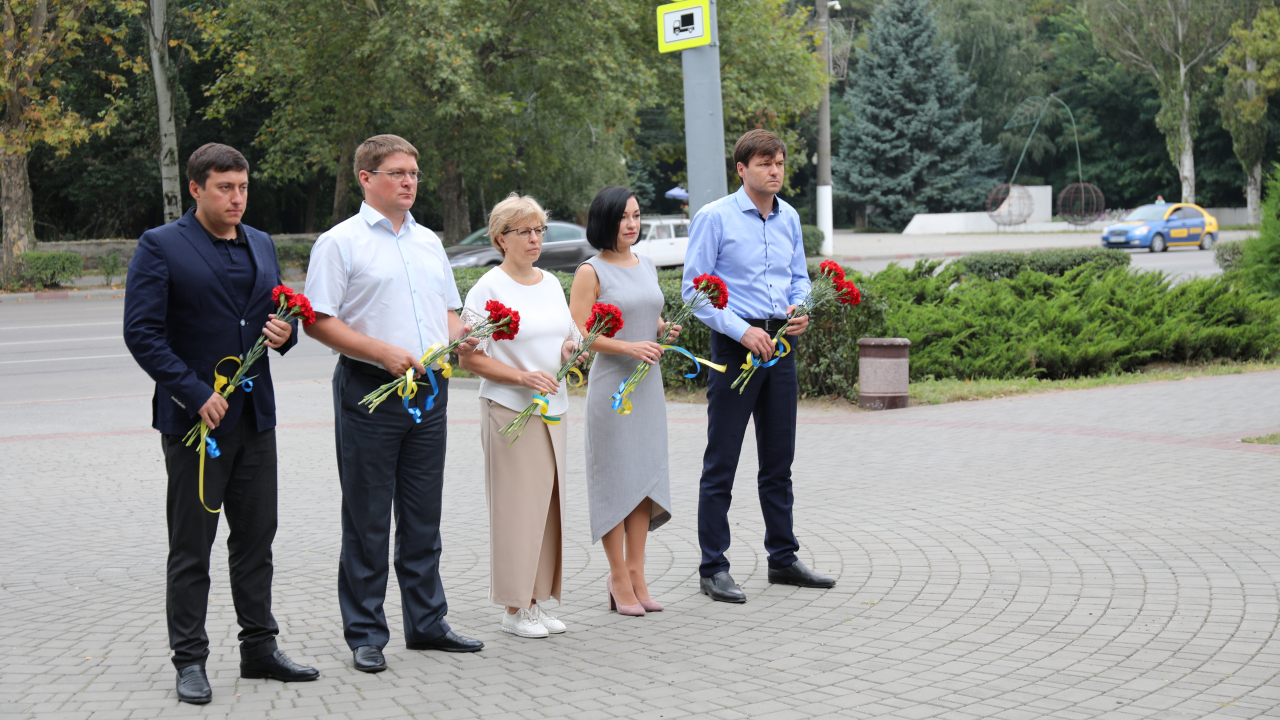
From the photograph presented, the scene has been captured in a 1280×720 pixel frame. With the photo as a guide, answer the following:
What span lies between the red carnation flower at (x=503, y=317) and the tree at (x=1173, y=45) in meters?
53.2

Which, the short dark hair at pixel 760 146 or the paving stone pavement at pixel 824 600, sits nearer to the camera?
the paving stone pavement at pixel 824 600

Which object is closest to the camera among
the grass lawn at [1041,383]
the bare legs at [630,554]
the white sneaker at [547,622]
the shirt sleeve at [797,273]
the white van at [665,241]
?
the white sneaker at [547,622]

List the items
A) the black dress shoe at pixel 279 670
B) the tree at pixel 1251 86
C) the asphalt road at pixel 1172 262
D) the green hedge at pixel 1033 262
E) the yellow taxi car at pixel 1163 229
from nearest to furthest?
the black dress shoe at pixel 279 670
the green hedge at pixel 1033 262
the asphalt road at pixel 1172 262
the yellow taxi car at pixel 1163 229
the tree at pixel 1251 86

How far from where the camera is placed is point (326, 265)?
4113 millimetres

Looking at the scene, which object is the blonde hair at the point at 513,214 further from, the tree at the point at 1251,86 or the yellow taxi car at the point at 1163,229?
the tree at the point at 1251,86

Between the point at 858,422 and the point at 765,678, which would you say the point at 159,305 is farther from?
the point at 858,422

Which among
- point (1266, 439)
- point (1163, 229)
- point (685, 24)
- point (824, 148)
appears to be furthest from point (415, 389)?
point (1163, 229)

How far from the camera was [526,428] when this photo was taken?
4625 mm

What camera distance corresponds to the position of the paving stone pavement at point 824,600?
3857 mm

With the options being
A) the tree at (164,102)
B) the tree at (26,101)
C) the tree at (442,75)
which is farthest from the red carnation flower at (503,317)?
the tree at (164,102)

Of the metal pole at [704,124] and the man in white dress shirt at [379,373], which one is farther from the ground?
the metal pole at [704,124]

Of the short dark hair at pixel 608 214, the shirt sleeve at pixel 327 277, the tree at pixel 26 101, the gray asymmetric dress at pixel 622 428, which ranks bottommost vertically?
the gray asymmetric dress at pixel 622 428

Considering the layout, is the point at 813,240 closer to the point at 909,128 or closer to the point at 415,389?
the point at 909,128

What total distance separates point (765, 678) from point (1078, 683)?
1.05 meters
